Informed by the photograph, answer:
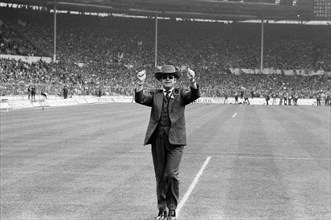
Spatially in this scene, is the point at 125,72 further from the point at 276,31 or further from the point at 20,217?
the point at 20,217

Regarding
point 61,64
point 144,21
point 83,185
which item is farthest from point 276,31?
point 83,185

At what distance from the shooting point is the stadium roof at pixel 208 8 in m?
89.3

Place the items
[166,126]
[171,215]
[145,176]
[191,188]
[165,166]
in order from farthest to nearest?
[145,176] → [191,188] → [171,215] → [165,166] → [166,126]

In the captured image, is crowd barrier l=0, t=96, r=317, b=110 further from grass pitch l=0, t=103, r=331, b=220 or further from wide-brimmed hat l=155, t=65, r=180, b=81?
wide-brimmed hat l=155, t=65, r=180, b=81

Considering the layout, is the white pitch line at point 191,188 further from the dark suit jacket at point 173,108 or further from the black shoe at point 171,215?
the dark suit jacket at point 173,108

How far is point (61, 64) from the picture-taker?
7762cm

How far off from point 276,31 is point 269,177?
89.4 meters

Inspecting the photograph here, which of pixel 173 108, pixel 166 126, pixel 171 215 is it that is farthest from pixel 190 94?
pixel 171 215

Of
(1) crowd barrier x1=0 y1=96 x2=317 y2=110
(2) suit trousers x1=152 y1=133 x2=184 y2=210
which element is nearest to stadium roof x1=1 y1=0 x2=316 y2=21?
(1) crowd barrier x1=0 y1=96 x2=317 y2=110

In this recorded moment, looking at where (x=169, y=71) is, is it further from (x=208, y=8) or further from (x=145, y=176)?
(x=208, y=8)

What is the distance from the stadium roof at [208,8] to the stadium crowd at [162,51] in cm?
322

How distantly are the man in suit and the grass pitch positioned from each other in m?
3.56

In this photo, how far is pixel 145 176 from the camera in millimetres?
15359

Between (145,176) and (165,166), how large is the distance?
8299 millimetres
